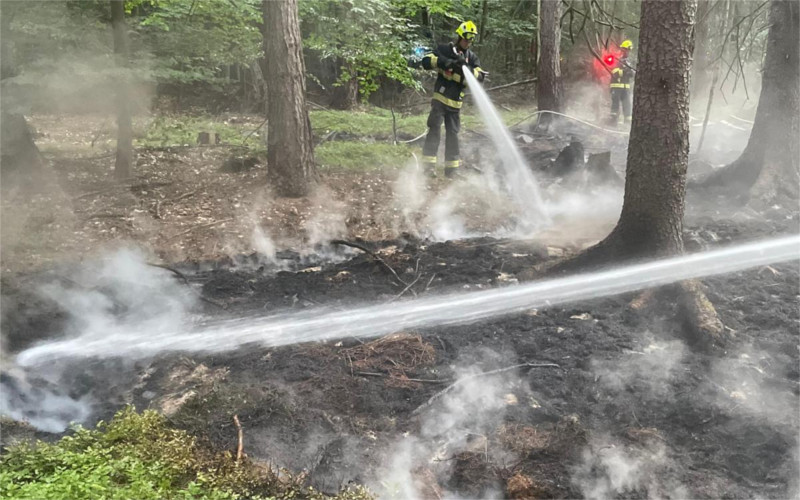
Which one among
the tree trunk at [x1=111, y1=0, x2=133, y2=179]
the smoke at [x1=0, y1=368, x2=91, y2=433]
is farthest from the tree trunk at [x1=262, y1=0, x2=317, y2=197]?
the smoke at [x1=0, y1=368, x2=91, y2=433]

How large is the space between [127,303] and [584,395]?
468 cm

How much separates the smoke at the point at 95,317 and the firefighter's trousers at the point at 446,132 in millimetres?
4874

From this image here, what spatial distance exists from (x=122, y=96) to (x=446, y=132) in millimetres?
4959

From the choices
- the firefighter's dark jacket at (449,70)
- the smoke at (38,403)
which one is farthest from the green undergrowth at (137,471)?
the firefighter's dark jacket at (449,70)

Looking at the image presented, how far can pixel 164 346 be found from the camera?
4.98m

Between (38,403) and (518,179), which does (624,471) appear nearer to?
(38,403)

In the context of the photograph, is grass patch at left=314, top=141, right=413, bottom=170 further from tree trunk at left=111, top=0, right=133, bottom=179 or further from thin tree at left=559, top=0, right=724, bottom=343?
thin tree at left=559, top=0, right=724, bottom=343

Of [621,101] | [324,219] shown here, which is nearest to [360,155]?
[324,219]

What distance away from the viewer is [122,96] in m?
7.64

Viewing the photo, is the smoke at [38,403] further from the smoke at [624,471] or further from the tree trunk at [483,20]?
the tree trunk at [483,20]

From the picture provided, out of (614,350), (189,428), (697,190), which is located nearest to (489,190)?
(697,190)

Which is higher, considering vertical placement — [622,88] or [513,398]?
[622,88]

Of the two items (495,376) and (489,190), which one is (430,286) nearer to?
(495,376)

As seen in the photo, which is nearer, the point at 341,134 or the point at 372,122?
the point at 341,134
